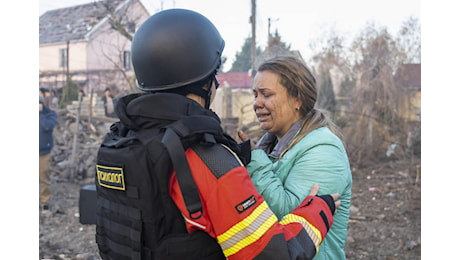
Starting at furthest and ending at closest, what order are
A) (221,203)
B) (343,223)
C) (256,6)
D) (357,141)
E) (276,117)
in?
(256,6)
(357,141)
(276,117)
(343,223)
(221,203)

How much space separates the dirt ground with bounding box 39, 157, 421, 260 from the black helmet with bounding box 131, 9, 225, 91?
Result: 5.00 metres

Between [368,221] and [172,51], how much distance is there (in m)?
7.11

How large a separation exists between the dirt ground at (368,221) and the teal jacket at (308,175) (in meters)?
4.64

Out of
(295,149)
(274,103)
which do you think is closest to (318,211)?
(295,149)

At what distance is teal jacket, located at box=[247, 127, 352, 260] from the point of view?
1.75 meters

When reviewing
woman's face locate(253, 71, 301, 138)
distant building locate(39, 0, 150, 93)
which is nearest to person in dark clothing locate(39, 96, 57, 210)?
woman's face locate(253, 71, 301, 138)

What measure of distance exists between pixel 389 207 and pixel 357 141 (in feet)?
12.9

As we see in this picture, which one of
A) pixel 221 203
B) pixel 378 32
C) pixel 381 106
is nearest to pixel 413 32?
pixel 378 32

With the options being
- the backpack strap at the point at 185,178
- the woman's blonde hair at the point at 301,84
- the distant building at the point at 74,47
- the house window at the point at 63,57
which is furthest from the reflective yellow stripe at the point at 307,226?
the house window at the point at 63,57

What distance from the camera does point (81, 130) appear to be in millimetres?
14898

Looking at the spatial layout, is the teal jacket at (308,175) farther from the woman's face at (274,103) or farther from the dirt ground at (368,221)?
the dirt ground at (368,221)

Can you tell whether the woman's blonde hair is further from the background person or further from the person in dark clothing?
the person in dark clothing

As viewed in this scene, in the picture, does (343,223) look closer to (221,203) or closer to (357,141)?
(221,203)

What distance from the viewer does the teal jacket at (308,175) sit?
1.75 m
